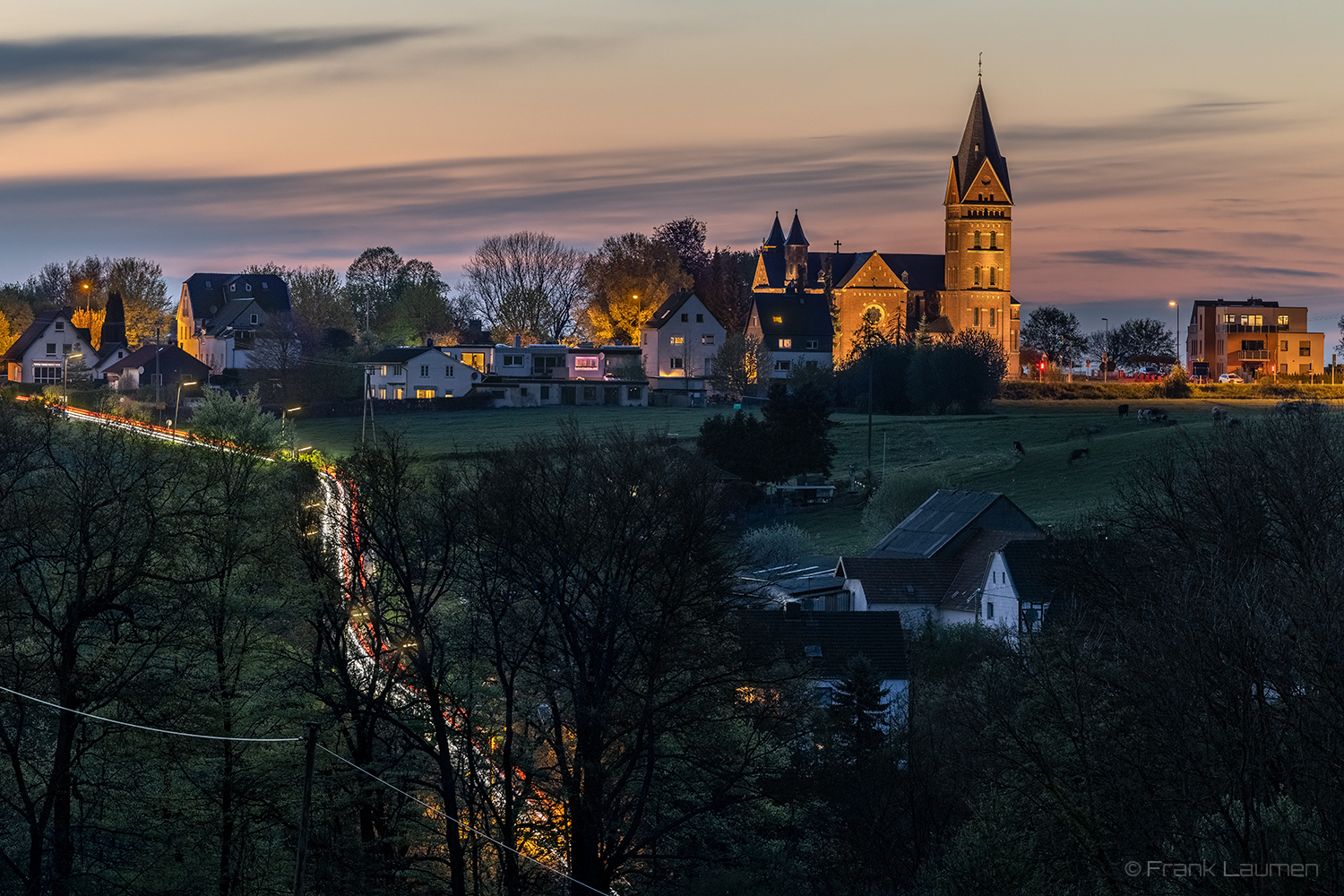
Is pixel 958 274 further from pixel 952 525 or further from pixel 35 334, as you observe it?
pixel 952 525

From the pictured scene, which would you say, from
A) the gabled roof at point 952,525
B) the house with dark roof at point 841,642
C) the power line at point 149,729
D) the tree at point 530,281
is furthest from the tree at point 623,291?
the power line at point 149,729

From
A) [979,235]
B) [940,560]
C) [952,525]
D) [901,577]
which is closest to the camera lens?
[901,577]

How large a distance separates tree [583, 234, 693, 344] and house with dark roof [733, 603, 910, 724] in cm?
9330

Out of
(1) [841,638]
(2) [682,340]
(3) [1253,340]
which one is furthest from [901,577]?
(3) [1253,340]

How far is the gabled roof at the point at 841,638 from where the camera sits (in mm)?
41938

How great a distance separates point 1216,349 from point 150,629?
15615 centimetres

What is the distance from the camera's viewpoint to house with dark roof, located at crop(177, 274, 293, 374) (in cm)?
11594

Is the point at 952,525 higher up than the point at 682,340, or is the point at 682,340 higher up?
the point at 682,340

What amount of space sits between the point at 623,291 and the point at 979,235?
121 feet

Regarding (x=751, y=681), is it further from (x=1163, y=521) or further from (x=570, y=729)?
(x=1163, y=521)

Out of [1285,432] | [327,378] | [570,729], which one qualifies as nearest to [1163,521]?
[1285,432]

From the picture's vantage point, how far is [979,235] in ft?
486

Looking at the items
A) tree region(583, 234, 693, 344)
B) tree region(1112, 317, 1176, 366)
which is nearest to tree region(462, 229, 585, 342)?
tree region(583, 234, 693, 344)

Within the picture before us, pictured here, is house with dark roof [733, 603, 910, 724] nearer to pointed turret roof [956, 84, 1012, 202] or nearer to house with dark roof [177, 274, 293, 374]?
house with dark roof [177, 274, 293, 374]
